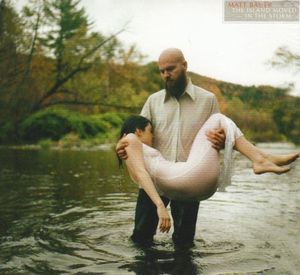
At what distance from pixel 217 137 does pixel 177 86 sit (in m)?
0.57

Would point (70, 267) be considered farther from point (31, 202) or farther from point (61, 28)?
→ point (61, 28)

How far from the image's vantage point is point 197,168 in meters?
4.02

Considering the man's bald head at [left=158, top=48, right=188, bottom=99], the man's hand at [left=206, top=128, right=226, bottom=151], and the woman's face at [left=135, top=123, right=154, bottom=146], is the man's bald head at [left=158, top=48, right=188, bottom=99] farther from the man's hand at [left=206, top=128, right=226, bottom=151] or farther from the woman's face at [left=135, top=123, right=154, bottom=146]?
the man's hand at [left=206, top=128, right=226, bottom=151]

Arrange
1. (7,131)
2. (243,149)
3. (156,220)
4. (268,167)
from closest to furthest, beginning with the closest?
(268,167), (243,149), (156,220), (7,131)

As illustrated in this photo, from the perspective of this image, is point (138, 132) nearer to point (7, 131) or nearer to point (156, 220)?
point (156, 220)

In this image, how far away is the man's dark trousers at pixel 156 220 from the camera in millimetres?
4449

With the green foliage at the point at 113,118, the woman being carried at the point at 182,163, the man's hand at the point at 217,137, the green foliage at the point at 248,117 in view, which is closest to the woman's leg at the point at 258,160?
the woman being carried at the point at 182,163

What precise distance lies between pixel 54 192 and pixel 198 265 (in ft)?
16.3

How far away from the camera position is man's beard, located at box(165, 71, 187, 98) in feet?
13.7

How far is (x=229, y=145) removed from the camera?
3.95m

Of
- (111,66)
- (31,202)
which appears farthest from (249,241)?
(111,66)

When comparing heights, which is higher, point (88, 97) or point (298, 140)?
point (88, 97)

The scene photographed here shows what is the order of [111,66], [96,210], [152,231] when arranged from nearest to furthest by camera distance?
[152,231] < [96,210] < [111,66]

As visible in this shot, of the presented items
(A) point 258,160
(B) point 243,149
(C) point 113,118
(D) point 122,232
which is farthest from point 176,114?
(C) point 113,118
